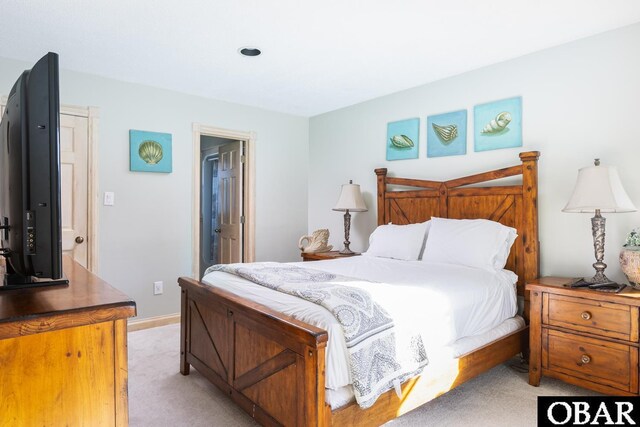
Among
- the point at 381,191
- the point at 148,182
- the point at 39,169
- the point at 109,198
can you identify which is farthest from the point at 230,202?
the point at 39,169

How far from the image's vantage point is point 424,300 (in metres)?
2.13

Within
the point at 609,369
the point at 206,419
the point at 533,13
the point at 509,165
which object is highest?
the point at 533,13

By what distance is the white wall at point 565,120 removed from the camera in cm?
265

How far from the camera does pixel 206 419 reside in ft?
7.28

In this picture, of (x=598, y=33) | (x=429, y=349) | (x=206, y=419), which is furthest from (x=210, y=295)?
(x=598, y=33)

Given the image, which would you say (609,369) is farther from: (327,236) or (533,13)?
Result: (327,236)

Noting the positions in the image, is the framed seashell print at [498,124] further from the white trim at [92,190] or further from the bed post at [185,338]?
the white trim at [92,190]

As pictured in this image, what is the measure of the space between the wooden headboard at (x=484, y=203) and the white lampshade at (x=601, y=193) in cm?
47

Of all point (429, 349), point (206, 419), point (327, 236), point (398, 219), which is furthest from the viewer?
point (327, 236)

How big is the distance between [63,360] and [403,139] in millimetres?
3526

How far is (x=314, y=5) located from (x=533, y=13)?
4.37ft

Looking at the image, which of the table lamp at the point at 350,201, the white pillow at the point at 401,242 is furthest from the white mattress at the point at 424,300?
the table lamp at the point at 350,201

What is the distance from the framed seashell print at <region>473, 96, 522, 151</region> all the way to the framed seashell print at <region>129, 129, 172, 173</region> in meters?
2.88

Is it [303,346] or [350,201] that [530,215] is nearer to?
[350,201]
